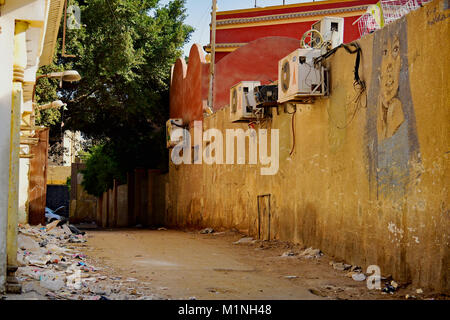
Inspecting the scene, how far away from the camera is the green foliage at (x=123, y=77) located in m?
22.4

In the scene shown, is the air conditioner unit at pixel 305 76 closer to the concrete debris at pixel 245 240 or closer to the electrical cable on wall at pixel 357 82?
the electrical cable on wall at pixel 357 82

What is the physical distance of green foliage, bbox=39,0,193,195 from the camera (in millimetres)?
22422

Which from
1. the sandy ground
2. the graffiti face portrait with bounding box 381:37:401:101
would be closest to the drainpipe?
the sandy ground

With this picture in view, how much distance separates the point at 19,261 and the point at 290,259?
14.6 feet

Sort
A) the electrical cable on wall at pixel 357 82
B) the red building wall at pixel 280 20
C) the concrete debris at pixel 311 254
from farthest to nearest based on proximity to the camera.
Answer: the red building wall at pixel 280 20 → the concrete debris at pixel 311 254 → the electrical cable on wall at pixel 357 82

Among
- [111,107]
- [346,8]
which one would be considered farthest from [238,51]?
[111,107]

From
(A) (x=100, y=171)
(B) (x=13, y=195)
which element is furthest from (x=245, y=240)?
(A) (x=100, y=171)

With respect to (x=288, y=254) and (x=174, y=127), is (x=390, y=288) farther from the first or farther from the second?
(x=174, y=127)

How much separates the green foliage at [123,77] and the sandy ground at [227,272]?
37.1 feet

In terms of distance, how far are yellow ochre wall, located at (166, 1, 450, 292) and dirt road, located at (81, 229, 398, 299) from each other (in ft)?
1.82

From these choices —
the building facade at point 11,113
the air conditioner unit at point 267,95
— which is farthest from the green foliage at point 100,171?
the building facade at point 11,113

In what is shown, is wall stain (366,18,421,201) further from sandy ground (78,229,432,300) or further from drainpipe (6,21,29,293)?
drainpipe (6,21,29,293)

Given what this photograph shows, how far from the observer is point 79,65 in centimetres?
2253

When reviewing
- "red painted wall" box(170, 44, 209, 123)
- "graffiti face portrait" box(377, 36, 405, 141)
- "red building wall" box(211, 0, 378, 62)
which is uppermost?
"red building wall" box(211, 0, 378, 62)
